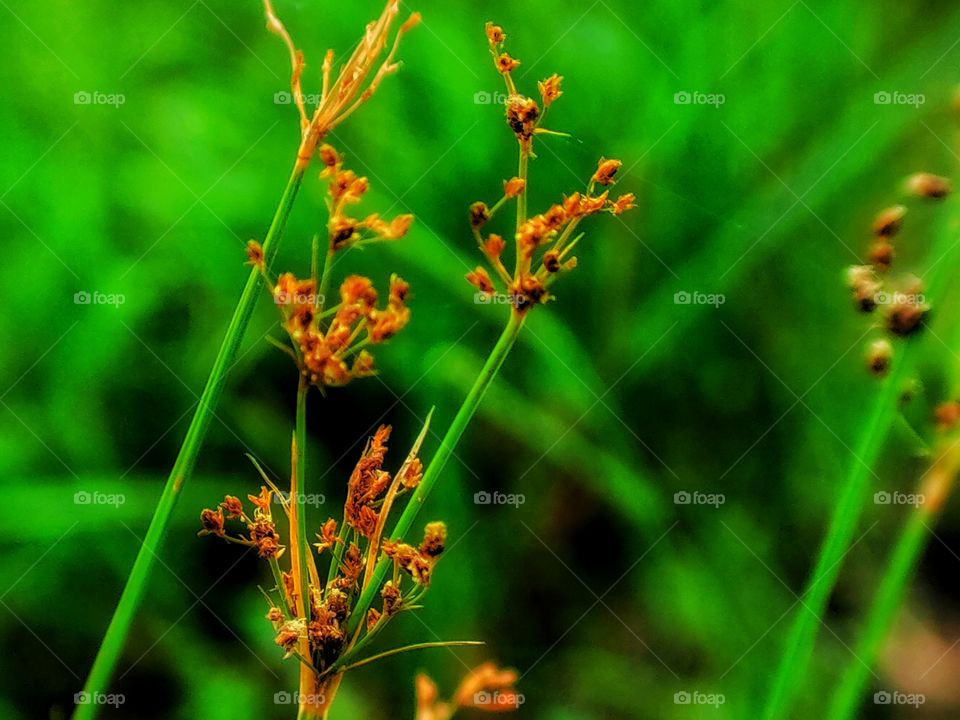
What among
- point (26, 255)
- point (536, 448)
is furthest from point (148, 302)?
point (536, 448)

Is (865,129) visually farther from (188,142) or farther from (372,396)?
(188,142)

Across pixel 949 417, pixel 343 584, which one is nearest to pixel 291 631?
pixel 343 584
